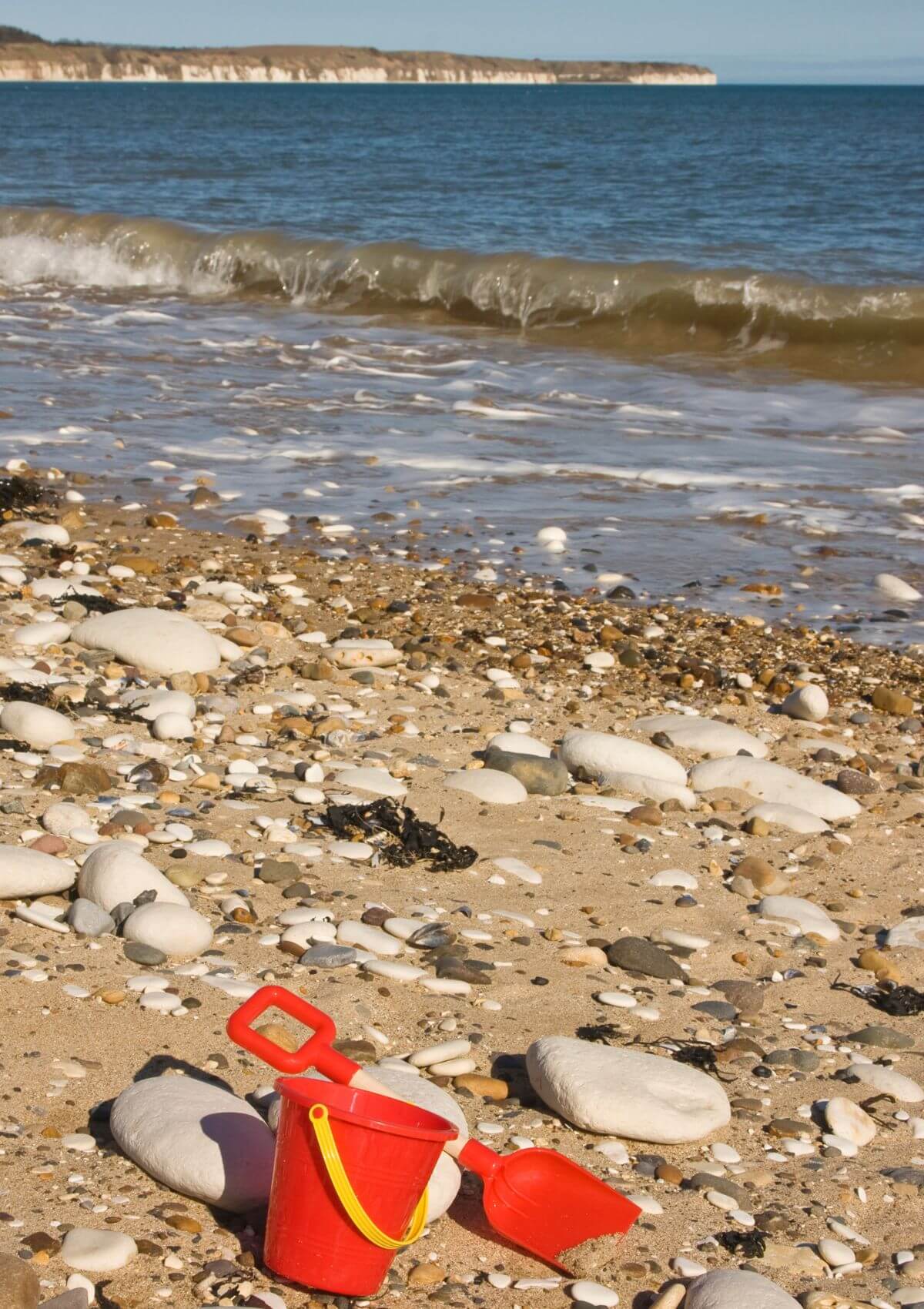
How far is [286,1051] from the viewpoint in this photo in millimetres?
2113

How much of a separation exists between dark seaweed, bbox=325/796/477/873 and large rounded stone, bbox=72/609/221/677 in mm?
1088

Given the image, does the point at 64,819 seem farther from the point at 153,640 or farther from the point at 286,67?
the point at 286,67

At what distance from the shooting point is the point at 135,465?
7617 mm

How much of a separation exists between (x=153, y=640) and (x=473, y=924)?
1826 millimetres

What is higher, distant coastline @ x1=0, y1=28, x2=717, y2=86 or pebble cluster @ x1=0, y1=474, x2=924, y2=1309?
distant coastline @ x1=0, y1=28, x2=717, y2=86

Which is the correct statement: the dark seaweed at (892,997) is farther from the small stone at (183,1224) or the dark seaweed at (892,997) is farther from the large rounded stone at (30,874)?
the large rounded stone at (30,874)

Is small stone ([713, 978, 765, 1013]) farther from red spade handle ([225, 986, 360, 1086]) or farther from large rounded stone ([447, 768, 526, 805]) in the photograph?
red spade handle ([225, 986, 360, 1086])

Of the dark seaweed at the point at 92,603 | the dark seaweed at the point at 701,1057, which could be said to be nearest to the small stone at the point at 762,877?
the dark seaweed at the point at 701,1057

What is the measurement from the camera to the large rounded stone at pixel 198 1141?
2193 mm

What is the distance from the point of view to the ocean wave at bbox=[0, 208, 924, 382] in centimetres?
1376

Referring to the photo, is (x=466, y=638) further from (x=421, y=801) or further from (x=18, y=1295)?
(x=18, y=1295)

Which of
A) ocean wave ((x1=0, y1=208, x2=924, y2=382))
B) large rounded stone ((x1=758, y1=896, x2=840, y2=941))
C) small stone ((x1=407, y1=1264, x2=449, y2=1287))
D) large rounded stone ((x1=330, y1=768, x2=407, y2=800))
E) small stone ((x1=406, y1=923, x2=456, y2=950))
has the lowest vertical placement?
large rounded stone ((x1=758, y1=896, x2=840, y2=941))

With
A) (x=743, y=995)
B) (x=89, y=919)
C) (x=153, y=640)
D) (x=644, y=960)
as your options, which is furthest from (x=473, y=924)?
(x=153, y=640)

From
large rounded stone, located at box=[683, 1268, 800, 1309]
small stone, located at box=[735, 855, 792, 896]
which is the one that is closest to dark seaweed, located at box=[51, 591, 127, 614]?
small stone, located at box=[735, 855, 792, 896]
